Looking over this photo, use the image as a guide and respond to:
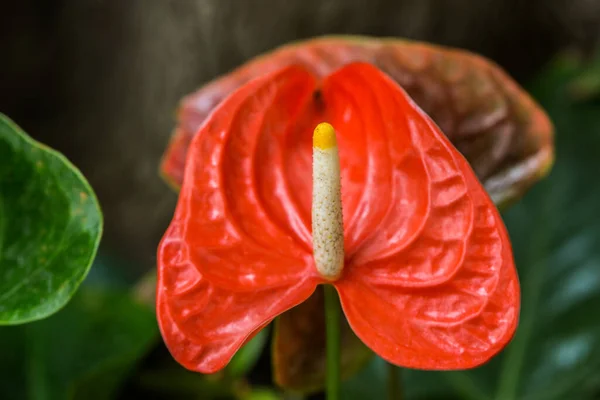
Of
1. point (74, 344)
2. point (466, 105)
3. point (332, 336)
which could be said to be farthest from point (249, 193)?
point (74, 344)

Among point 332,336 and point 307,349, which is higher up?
point 332,336

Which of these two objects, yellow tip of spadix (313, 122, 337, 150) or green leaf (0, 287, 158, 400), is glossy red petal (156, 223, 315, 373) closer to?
yellow tip of spadix (313, 122, 337, 150)

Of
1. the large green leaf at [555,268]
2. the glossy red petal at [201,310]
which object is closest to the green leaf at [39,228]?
the glossy red petal at [201,310]

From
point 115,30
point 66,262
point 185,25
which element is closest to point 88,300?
point 66,262

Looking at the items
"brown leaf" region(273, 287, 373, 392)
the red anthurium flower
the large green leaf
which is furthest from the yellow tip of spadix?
the large green leaf

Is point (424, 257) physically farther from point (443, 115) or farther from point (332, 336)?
point (443, 115)
